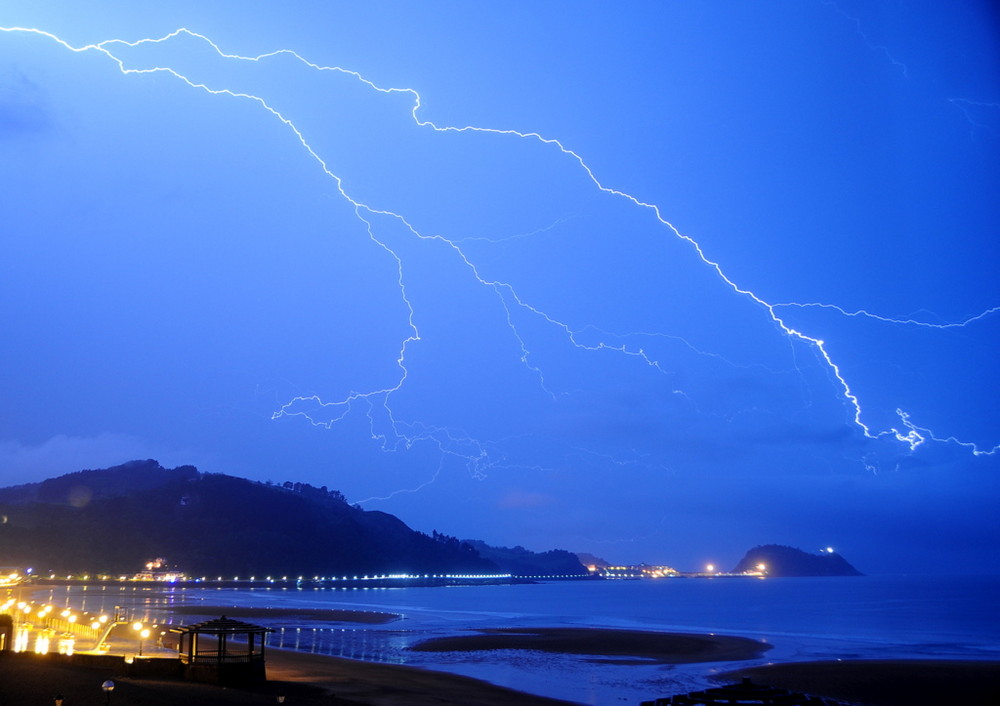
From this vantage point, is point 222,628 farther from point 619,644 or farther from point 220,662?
point 619,644

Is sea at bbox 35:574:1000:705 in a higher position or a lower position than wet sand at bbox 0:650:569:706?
lower

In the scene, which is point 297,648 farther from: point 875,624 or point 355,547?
point 355,547

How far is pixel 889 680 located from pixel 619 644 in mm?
14855

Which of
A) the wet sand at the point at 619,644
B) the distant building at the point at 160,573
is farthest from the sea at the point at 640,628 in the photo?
the distant building at the point at 160,573

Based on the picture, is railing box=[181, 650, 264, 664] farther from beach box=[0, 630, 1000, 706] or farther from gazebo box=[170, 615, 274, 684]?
beach box=[0, 630, 1000, 706]

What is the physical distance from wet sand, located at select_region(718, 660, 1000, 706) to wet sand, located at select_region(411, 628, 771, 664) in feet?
13.8

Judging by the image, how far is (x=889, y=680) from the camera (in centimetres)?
2739

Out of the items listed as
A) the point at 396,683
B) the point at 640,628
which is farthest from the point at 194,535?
the point at 396,683

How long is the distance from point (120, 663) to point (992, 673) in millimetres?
29249

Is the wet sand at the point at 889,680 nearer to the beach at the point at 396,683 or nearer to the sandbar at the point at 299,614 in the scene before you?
the beach at the point at 396,683

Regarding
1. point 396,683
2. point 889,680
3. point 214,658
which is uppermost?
point 214,658

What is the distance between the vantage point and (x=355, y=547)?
188 m

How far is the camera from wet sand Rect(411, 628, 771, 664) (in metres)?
34.3

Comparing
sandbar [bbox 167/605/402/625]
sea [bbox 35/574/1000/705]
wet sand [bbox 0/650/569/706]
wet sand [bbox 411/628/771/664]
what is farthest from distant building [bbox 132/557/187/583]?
wet sand [bbox 0/650/569/706]
